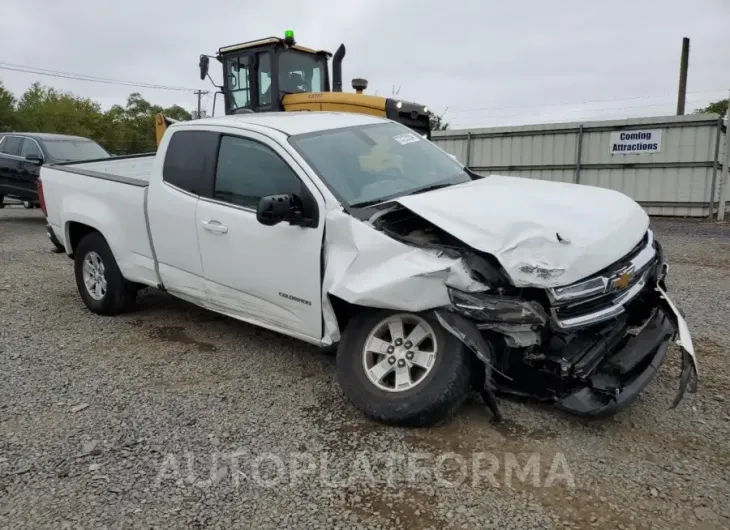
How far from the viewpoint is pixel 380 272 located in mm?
3332

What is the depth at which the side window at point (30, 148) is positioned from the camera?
11.7 meters

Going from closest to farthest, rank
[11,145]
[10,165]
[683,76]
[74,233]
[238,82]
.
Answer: [74,233] → [238,82] → [10,165] → [11,145] → [683,76]

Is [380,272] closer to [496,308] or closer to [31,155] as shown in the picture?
[496,308]

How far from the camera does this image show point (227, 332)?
5.21 metres

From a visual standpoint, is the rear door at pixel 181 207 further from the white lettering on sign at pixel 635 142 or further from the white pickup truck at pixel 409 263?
the white lettering on sign at pixel 635 142

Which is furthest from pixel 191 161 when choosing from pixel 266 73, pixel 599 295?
pixel 266 73

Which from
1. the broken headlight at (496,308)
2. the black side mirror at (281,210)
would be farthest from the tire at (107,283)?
the broken headlight at (496,308)

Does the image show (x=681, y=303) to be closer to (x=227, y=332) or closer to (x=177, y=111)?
(x=227, y=332)

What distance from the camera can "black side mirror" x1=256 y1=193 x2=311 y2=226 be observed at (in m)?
3.60

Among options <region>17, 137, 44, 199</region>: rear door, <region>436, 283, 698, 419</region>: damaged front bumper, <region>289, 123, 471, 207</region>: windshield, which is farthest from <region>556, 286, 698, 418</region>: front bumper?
<region>17, 137, 44, 199</region>: rear door

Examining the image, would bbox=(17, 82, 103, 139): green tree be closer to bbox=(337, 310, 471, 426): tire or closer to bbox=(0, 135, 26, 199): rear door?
bbox=(0, 135, 26, 199): rear door

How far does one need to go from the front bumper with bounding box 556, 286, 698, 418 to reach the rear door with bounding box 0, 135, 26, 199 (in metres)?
12.3

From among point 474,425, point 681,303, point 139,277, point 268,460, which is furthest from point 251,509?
point 681,303

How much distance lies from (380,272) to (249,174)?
1481mm
